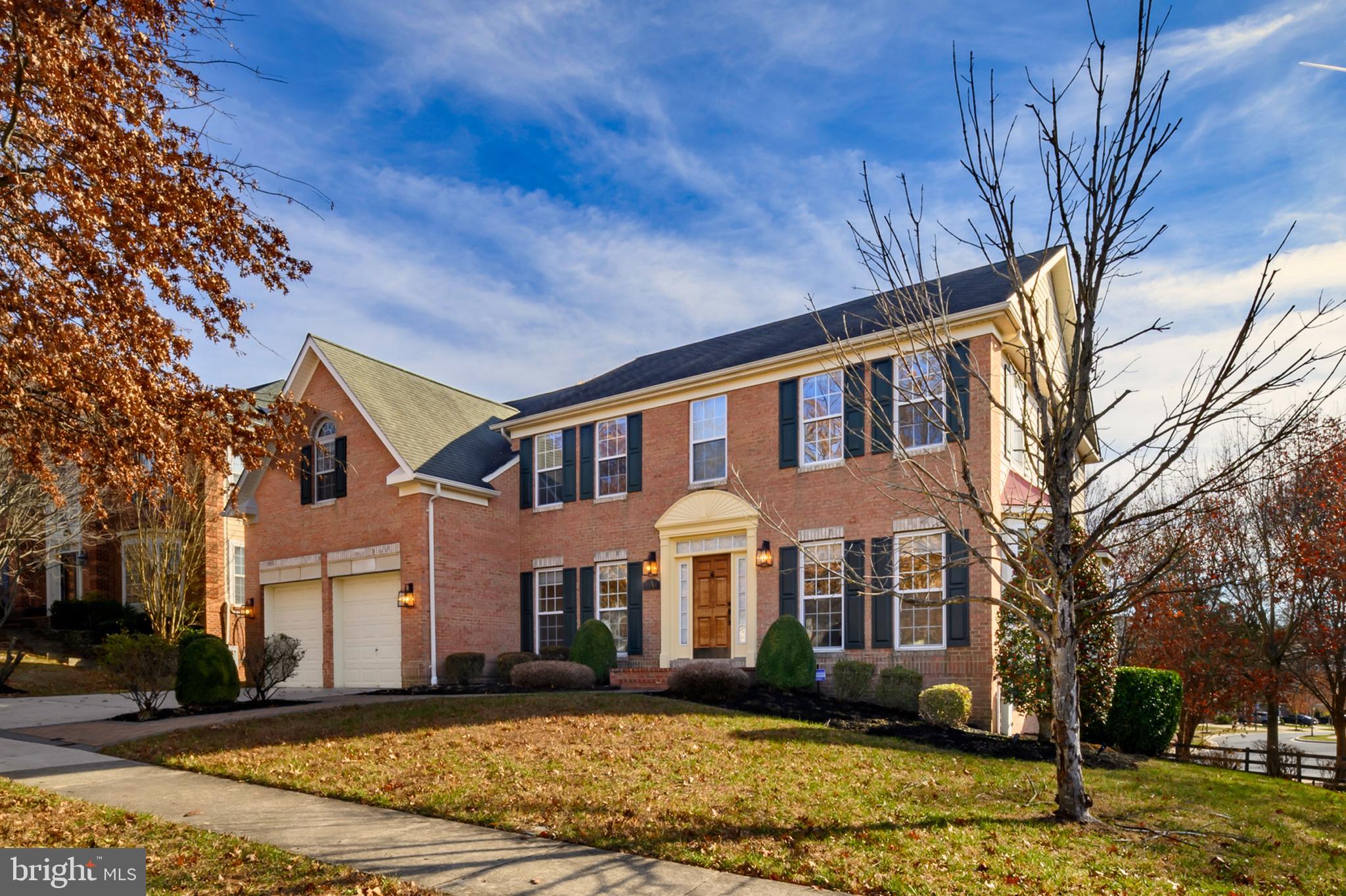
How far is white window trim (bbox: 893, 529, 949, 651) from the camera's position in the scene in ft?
50.1

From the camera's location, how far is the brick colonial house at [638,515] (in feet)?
51.8

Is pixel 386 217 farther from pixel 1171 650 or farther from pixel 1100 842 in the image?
pixel 1171 650

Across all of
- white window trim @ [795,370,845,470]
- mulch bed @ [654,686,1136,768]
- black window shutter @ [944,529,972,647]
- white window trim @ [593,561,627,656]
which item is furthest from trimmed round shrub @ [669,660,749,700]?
white window trim @ [593,561,627,656]

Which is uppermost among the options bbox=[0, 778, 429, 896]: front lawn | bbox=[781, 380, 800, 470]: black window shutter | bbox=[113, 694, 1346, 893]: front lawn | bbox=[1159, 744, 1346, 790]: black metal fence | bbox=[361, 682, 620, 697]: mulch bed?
bbox=[781, 380, 800, 470]: black window shutter

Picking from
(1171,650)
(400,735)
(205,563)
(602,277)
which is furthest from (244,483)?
(1171,650)

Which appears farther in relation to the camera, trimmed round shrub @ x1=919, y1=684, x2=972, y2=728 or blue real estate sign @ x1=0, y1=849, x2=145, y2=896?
trimmed round shrub @ x1=919, y1=684, x2=972, y2=728

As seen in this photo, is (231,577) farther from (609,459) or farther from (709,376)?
(709,376)

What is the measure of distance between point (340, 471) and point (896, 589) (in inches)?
545

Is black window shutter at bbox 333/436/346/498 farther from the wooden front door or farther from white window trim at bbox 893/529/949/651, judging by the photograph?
white window trim at bbox 893/529/949/651

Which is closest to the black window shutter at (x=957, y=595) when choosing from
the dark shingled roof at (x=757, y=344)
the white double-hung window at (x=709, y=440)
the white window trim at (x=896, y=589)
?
the white window trim at (x=896, y=589)

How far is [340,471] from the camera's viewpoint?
22.1 m

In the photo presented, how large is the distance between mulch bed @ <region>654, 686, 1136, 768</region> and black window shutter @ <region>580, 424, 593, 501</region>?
21.0 ft

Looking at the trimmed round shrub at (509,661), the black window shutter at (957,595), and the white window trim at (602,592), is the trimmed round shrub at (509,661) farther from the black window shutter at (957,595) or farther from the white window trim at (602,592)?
the black window shutter at (957,595)

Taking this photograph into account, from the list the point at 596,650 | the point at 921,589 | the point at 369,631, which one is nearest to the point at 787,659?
the point at 921,589
